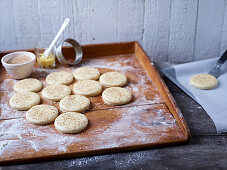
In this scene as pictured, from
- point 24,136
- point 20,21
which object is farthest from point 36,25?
point 24,136

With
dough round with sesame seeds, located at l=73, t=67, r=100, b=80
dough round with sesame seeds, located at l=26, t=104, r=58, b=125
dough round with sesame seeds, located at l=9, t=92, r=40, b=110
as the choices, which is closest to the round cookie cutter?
dough round with sesame seeds, located at l=73, t=67, r=100, b=80

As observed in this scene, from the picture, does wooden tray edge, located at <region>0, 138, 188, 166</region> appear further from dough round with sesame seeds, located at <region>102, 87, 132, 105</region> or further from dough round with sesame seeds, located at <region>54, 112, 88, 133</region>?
dough round with sesame seeds, located at <region>102, 87, 132, 105</region>

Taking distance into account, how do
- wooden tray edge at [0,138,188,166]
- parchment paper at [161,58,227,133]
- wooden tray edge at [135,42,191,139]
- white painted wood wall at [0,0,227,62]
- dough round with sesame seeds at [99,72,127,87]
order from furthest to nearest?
white painted wood wall at [0,0,227,62] < dough round with sesame seeds at [99,72,127,87] < parchment paper at [161,58,227,133] < wooden tray edge at [135,42,191,139] < wooden tray edge at [0,138,188,166]

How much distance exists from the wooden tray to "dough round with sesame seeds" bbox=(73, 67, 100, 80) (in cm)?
20

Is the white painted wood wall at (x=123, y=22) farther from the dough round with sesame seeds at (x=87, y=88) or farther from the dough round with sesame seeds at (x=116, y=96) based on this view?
the dough round with sesame seeds at (x=116, y=96)

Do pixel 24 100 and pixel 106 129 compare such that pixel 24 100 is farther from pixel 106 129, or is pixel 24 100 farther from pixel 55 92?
pixel 106 129

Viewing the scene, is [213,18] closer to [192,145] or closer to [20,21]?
[192,145]

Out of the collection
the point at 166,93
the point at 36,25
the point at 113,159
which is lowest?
the point at 113,159

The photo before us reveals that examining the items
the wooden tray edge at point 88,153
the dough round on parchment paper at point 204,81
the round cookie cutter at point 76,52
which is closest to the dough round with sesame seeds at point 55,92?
the round cookie cutter at point 76,52

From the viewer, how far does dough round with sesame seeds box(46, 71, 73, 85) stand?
5.40 feet

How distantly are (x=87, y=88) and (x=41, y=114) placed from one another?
12.8 inches

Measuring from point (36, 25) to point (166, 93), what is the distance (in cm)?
111

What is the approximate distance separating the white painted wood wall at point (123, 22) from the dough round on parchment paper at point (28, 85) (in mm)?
508

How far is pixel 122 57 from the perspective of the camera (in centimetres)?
196
